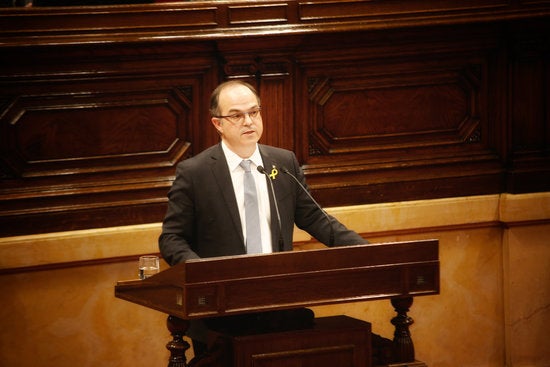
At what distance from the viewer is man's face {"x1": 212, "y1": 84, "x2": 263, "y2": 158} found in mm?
4328

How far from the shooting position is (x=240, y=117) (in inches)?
170

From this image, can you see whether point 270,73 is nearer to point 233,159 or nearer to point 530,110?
point 233,159

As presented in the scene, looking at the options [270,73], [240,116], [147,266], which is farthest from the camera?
[270,73]

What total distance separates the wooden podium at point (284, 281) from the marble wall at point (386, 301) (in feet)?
4.08

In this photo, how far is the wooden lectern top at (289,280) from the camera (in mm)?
3711

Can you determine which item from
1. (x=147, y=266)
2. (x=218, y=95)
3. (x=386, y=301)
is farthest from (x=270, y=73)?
(x=147, y=266)

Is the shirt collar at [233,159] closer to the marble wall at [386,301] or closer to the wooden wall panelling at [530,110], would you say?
the marble wall at [386,301]

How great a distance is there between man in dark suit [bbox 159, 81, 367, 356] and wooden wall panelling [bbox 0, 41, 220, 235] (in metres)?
0.97

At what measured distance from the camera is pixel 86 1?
5.17m

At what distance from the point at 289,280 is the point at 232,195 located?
2.24 feet

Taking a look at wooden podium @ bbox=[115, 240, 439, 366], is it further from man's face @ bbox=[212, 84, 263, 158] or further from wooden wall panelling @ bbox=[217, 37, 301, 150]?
wooden wall panelling @ bbox=[217, 37, 301, 150]

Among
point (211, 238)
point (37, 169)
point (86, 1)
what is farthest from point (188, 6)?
point (211, 238)

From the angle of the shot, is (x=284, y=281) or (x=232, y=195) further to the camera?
(x=232, y=195)

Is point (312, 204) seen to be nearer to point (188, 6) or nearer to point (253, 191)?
point (253, 191)
